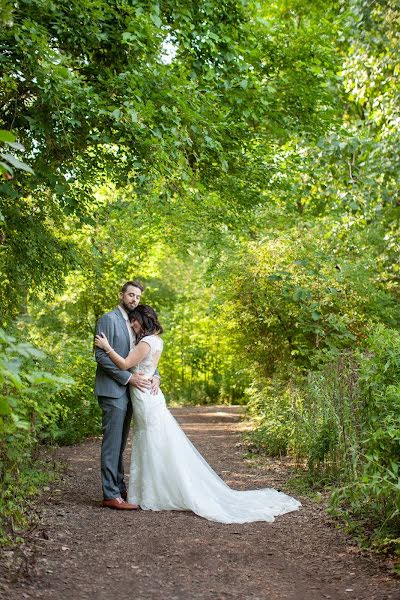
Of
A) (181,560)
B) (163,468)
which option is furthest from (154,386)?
(181,560)

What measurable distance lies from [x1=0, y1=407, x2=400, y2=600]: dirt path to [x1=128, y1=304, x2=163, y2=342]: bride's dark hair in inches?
66.8

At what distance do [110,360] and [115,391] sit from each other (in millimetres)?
304

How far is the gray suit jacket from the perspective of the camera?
6727mm

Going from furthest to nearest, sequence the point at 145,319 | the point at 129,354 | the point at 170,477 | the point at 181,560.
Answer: the point at 145,319 < the point at 129,354 < the point at 170,477 < the point at 181,560

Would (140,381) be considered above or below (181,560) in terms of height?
above

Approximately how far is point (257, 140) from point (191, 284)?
12.3 metres

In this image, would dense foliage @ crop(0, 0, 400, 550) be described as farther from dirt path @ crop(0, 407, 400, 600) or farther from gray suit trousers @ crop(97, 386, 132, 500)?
gray suit trousers @ crop(97, 386, 132, 500)

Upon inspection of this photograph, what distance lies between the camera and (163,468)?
21.7ft

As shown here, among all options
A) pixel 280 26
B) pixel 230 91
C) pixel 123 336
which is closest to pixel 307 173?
pixel 230 91

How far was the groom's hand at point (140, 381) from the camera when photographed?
22.2ft

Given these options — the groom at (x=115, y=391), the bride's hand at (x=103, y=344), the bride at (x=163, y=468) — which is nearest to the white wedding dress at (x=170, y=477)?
the bride at (x=163, y=468)

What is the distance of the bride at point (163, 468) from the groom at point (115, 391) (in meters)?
0.08

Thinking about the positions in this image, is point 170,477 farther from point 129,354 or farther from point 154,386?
point 129,354

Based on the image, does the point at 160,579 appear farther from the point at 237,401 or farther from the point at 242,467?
the point at 237,401
